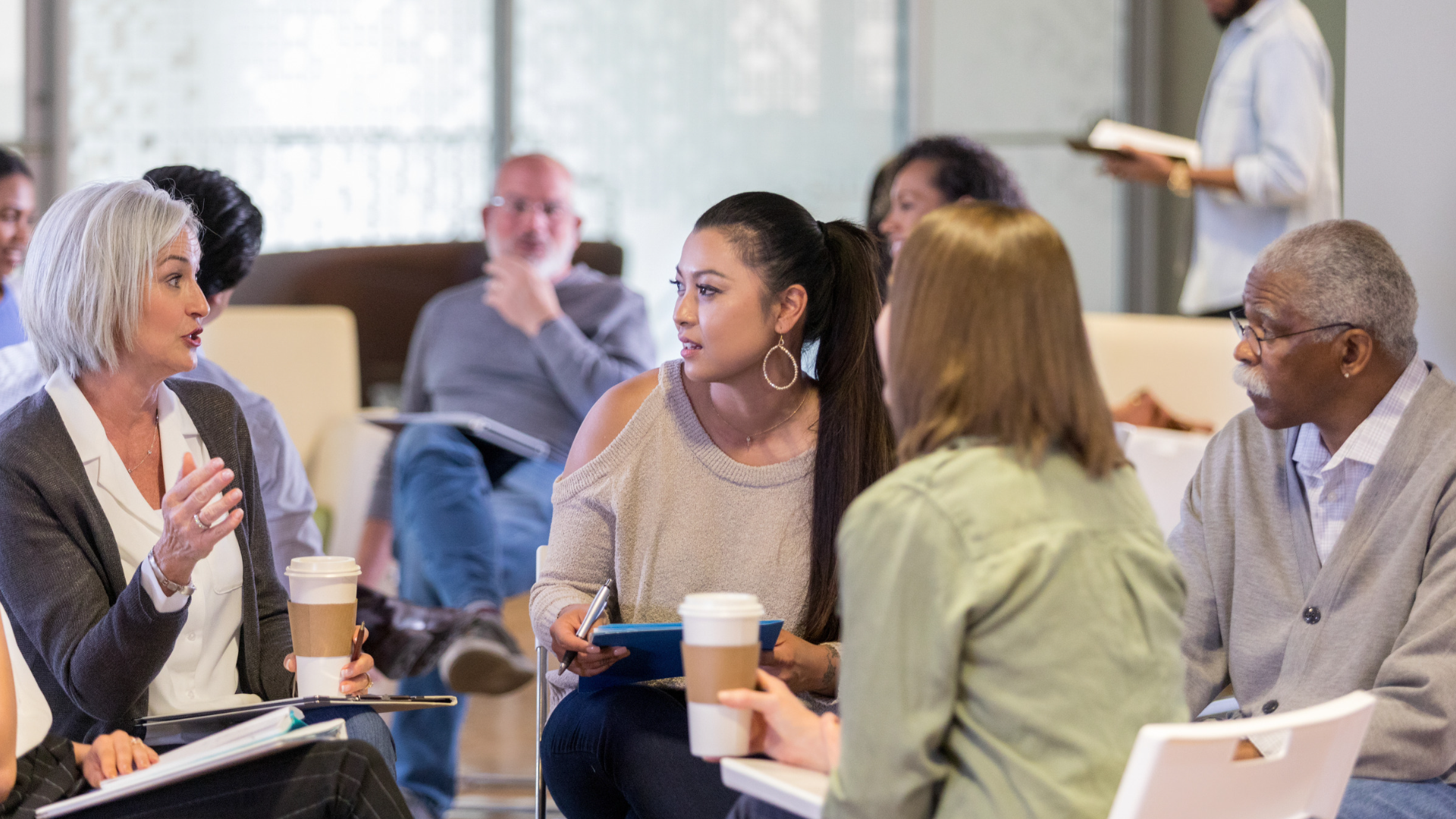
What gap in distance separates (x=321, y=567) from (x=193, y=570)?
26cm

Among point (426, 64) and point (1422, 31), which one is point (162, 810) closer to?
point (1422, 31)

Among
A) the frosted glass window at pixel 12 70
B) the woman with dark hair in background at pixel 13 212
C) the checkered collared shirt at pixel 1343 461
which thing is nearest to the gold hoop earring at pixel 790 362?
the checkered collared shirt at pixel 1343 461

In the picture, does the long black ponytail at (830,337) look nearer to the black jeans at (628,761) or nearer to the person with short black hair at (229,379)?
the black jeans at (628,761)

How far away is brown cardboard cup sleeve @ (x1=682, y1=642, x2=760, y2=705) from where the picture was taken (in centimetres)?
129

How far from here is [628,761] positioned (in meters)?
1.72

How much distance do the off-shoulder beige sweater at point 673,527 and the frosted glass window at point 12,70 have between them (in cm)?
446

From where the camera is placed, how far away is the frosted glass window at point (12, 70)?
5.30m

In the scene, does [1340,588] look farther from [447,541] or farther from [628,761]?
[447,541]

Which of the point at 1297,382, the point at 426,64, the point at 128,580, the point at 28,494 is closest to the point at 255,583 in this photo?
the point at 128,580

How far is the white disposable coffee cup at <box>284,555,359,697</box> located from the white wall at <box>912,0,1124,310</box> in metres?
4.48

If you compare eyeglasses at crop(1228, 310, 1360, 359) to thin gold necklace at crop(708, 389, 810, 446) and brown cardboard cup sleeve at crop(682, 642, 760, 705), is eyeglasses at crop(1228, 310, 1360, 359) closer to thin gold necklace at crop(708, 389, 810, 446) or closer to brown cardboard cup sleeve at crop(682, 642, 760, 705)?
thin gold necklace at crop(708, 389, 810, 446)

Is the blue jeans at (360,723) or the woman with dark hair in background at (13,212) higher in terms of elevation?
the woman with dark hair in background at (13,212)

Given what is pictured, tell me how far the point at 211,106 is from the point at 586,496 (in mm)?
4185

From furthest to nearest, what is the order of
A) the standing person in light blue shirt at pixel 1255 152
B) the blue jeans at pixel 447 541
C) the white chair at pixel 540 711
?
the standing person in light blue shirt at pixel 1255 152, the blue jeans at pixel 447 541, the white chair at pixel 540 711
